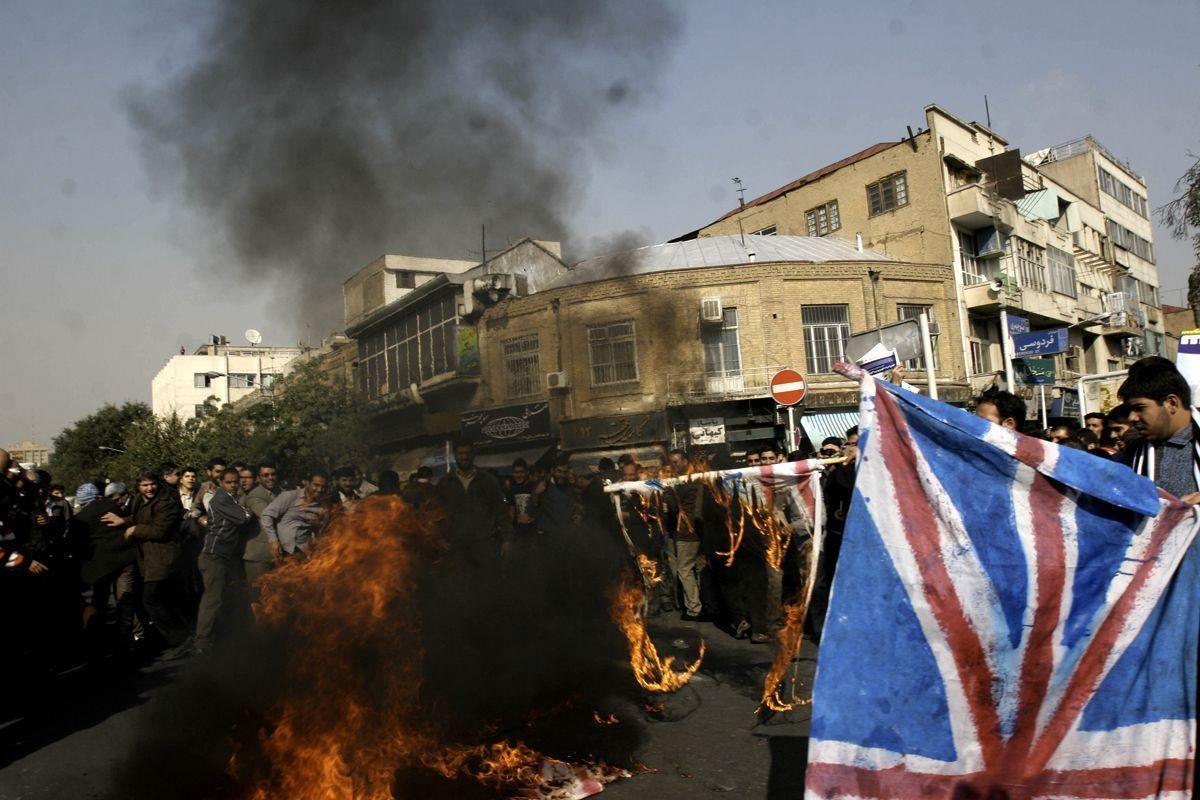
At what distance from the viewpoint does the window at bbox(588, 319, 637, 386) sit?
2358cm

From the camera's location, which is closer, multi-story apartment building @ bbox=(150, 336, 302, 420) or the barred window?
the barred window

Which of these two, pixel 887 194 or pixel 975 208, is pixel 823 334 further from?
pixel 887 194

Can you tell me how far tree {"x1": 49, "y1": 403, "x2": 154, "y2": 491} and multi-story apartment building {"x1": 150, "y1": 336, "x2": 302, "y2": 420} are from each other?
6.90 meters

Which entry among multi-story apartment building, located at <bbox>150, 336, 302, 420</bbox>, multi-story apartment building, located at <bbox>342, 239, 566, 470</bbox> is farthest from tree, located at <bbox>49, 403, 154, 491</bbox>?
multi-story apartment building, located at <bbox>342, 239, 566, 470</bbox>

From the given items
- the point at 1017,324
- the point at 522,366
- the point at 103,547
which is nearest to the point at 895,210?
the point at 1017,324

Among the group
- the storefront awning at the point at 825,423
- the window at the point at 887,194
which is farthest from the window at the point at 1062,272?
the storefront awning at the point at 825,423

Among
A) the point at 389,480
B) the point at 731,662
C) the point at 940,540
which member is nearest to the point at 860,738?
the point at 940,540

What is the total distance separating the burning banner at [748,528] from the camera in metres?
5.84

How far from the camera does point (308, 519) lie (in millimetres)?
7449

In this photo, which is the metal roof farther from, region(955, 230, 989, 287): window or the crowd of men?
the crowd of men

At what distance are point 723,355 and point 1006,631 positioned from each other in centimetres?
2140

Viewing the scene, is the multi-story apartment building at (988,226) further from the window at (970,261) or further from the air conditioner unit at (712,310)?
the air conditioner unit at (712,310)

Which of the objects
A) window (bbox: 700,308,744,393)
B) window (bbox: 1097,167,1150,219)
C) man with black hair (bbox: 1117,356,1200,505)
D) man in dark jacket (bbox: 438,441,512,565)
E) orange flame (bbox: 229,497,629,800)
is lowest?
orange flame (bbox: 229,497,629,800)

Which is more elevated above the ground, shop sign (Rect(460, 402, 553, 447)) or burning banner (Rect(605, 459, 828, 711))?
shop sign (Rect(460, 402, 553, 447))
